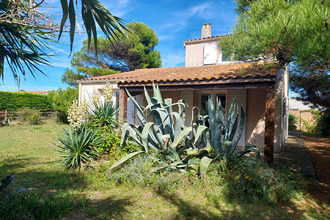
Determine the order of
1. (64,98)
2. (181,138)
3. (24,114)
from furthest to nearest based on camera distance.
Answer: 1. (24,114)
2. (64,98)
3. (181,138)

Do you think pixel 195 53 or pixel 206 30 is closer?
pixel 195 53

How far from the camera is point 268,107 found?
18.5ft

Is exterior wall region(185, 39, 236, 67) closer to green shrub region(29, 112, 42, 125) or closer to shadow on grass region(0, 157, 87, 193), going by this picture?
shadow on grass region(0, 157, 87, 193)

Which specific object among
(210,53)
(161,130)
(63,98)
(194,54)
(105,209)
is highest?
(194,54)

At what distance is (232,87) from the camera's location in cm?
657

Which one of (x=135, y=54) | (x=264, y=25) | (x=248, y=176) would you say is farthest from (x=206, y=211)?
(x=135, y=54)

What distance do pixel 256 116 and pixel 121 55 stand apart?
17239mm

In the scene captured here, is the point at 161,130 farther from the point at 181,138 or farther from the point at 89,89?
the point at 89,89

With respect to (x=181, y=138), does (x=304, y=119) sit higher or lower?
higher

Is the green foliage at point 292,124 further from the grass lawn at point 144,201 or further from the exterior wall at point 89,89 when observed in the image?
the grass lawn at point 144,201

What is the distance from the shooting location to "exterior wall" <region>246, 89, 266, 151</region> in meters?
8.17

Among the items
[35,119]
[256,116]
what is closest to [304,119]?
[256,116]

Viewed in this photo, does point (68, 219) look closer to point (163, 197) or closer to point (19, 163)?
point (163, 197)

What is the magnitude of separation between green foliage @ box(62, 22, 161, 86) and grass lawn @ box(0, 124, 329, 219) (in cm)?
1601
